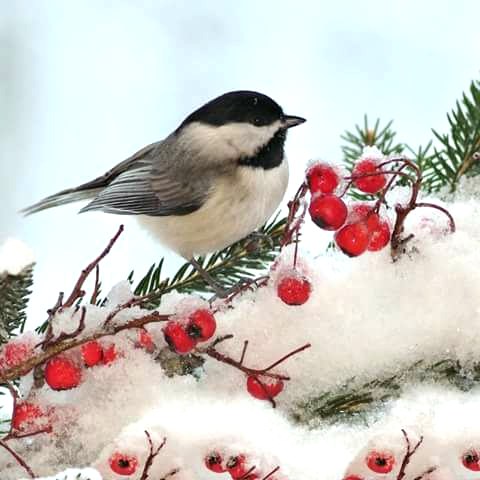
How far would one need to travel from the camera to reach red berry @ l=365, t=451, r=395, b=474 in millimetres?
716

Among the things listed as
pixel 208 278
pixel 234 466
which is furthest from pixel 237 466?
pixel 208 278

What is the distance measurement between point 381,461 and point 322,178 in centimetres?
25

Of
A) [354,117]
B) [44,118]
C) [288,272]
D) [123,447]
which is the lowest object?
[44,118]

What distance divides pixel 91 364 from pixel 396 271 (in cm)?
26

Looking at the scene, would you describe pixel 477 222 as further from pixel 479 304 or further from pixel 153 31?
pixel 153 31

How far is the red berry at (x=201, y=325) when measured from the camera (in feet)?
2.47

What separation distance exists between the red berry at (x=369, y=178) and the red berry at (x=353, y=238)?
0.24ft

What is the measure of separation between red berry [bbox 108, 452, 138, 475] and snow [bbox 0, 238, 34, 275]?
0.16 meters

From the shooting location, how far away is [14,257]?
2.34ft

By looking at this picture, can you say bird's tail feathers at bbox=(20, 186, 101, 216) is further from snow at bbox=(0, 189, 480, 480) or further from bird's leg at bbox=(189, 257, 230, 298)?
snow at bbox=(0, 189, 480, 480)

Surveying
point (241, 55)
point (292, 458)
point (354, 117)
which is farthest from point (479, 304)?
point (241, 55)

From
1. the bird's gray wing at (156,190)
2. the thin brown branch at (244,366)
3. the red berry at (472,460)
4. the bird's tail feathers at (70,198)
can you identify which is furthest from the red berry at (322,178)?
the bird's tail feathers at (70,198)

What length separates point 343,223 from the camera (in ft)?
2.62

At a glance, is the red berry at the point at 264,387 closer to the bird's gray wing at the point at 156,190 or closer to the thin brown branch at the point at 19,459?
the thin brown branch at the point at 19,459
